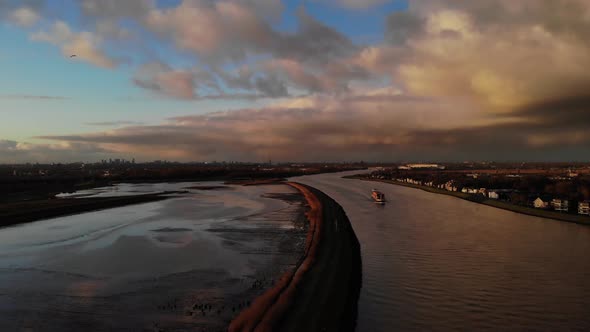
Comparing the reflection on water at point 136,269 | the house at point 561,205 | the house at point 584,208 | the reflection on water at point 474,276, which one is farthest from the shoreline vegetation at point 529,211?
the reflection on water at point 136,269

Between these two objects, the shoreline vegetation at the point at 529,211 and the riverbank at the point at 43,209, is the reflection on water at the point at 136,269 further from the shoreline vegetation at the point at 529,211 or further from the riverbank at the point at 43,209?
the shoreline vegetation at the point at 529,211

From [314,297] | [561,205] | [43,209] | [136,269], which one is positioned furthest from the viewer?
[43,209]

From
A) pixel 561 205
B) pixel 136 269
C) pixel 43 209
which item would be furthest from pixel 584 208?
pixel 43 209

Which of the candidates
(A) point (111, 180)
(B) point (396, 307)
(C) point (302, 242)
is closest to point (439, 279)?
(B) point (396, 307)

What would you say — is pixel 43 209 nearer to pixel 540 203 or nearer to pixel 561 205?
pixel 540 203

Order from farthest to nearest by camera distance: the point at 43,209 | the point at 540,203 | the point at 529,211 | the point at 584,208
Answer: the point at 540,203 → the point at 529,211 → the point at 43,209 → the point at 584,208

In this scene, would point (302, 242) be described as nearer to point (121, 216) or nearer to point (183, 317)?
point (183, 317)

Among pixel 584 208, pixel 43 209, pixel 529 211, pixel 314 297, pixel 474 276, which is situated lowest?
pixel 474 276

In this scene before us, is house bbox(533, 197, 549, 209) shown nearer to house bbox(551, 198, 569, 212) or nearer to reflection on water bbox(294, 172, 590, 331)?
house bbox(551, 198, 569, 212)
